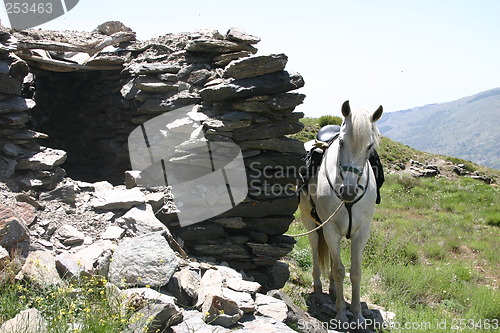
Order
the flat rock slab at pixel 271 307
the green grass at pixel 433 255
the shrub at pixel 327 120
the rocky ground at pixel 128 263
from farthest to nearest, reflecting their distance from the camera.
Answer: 1. the shrub at pixel 327 120
2. the green grass at pixel 433 255
3. the flat rock slab at pixel 271 307
4. the rocky ground at pixel 128 263

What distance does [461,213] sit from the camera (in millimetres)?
14961

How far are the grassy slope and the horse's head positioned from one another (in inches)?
97.5

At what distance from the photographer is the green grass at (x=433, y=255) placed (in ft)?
24.2

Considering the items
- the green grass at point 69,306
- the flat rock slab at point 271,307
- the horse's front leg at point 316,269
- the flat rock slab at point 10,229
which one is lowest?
the horse's front leg at point 316,269

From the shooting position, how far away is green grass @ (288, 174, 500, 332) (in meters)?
7.37

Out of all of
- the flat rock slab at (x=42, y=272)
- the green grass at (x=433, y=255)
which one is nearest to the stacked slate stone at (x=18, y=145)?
the flat rock slab at (x=42, y=272)

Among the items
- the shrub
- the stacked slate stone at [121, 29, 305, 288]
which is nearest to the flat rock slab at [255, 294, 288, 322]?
the stacked slate stone at [121, 29, 305, 288]

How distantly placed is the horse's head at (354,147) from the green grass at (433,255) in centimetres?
242

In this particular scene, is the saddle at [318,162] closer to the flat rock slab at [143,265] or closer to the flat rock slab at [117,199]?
the flat rock slab at [117,199]

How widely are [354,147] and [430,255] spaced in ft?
22.3

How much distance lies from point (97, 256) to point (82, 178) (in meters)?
4.28

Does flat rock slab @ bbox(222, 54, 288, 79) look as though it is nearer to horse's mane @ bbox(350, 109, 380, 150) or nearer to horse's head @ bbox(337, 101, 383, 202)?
horse's head @ bbox(337, 101, 383, 202)

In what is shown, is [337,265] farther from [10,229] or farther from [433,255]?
[433,255]

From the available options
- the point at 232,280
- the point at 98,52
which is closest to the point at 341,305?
the point at 232,280
